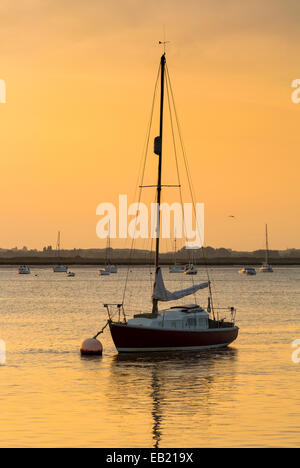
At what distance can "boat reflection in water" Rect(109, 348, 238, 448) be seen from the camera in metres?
30.1

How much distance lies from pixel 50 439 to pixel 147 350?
2244cm

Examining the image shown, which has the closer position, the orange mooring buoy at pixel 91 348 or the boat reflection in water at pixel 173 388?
the boat reflection in water at pixel 173 388

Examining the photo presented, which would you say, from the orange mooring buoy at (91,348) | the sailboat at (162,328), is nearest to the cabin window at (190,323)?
the sailboat at (162,328)

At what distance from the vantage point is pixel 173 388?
39500mm

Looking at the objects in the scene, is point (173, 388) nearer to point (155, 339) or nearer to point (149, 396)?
point (149, 396)

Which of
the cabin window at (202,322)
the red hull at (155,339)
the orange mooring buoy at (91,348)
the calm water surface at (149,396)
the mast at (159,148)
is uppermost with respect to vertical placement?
the mast at (159,148)

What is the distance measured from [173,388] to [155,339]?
10.6 meters

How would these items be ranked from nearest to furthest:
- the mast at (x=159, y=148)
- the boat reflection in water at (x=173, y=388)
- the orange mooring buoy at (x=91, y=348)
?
the boat reflection in water at (x=173, y=388) < the mast at (x=159, y=148) < the orange mooring buoy at (x=91, y=348)

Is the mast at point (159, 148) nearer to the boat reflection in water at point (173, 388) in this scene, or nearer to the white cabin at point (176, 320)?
the white cabin at point (176, 320)

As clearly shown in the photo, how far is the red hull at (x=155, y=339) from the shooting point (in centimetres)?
Result: 4953

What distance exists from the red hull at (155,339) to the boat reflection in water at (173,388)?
55 cm

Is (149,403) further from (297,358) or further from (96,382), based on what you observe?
(297,358)

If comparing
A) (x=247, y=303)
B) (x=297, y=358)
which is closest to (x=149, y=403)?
(x=297, y=358)

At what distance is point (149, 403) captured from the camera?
35188mm
